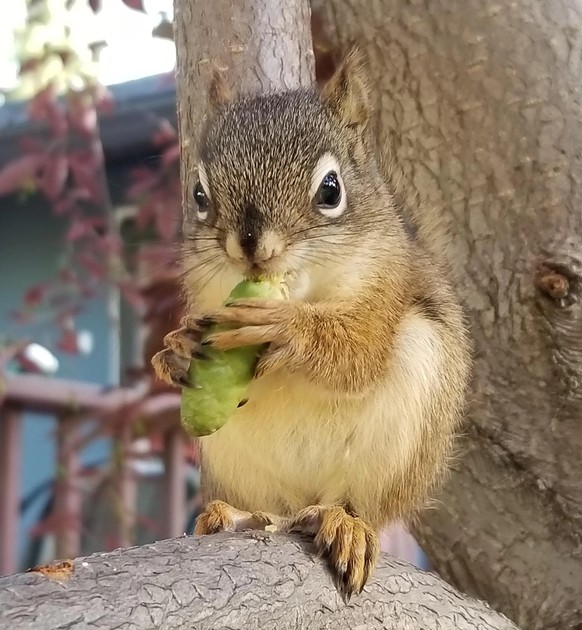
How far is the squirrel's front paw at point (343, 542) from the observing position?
0.86 meters

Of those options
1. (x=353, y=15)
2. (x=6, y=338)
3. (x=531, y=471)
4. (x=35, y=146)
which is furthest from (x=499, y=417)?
(x=6, y=338)

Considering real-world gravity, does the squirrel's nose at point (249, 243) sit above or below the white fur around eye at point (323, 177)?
below

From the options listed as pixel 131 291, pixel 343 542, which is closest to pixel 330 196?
pixel 343 542

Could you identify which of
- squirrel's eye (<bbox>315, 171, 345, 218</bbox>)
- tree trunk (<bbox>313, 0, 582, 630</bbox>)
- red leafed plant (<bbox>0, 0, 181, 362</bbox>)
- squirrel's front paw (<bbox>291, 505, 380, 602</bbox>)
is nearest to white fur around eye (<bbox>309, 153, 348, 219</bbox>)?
squirrel's eye (<bbox>315, 171, 345, 218</bbox>)

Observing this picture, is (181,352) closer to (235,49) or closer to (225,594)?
→ (225,594)

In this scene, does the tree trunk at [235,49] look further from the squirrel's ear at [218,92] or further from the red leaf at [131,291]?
the red leaf at [131,291]

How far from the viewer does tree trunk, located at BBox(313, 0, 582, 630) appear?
1125mm

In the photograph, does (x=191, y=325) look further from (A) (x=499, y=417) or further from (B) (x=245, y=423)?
(A) (x=499, y=417)

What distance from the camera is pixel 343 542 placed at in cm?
88

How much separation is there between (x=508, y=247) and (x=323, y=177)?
302 mm

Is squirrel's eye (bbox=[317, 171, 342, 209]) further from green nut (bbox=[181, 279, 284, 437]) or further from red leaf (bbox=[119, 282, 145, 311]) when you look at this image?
red leaf (bbox=[119, 282, 145, 311])

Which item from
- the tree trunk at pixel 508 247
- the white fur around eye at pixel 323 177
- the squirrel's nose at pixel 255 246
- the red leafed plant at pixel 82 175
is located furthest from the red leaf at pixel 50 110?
the squirrel's nose at pixel 255 246

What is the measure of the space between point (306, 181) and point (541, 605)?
0.68 meters

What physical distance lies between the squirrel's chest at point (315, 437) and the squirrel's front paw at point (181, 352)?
4.3 inches
